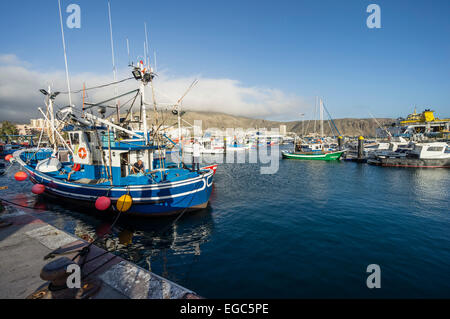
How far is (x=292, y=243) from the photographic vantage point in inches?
426

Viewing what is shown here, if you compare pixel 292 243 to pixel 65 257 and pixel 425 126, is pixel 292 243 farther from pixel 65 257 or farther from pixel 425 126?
pixel 425 126

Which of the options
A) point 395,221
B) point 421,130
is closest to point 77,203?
point 395,221

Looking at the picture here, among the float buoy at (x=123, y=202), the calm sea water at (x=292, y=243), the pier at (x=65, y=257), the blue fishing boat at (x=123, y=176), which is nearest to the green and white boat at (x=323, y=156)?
the calm sea water at (x=292, y=243)

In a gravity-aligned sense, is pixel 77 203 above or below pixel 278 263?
above

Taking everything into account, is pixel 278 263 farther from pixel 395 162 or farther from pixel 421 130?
pixel 421 130

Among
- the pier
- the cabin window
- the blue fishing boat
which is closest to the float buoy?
the blue fishing boat

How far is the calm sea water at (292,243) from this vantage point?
770 cm

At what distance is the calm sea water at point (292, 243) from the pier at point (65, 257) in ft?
7.83

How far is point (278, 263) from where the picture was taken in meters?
9.02

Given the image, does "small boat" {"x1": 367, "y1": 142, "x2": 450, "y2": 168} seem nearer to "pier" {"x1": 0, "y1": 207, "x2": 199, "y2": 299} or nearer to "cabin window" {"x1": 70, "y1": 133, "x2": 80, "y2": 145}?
"pier" {"x1": 0, "y1": 207, "x2": 199, "y2": 299}

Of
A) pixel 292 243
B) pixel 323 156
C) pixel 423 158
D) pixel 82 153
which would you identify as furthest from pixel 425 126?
pixel 82 153

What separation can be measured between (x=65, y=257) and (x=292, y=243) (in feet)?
32.5

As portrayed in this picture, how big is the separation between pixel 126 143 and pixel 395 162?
47.3 meters

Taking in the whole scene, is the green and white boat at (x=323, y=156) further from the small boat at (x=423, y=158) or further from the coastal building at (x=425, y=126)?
the coastal building at (x=425, y=126)
